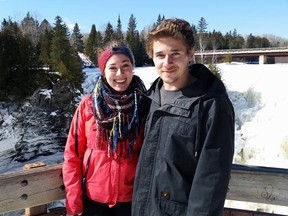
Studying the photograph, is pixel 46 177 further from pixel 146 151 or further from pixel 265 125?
pixel 265 125

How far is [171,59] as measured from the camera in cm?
187

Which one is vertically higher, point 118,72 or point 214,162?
point 118,72

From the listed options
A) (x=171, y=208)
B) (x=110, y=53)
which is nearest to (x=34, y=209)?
(x=171, y=208)

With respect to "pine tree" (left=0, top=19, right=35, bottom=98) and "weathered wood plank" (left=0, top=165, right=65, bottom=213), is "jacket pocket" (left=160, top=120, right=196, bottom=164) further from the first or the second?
"pine tree" (left=0, top=19, right=35, bottom=98)

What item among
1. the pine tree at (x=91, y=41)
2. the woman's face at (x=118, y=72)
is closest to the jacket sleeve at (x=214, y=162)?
the woman's face at (x=118, y=72)

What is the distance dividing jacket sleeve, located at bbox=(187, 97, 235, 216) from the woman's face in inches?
30.8

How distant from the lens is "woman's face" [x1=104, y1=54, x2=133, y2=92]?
2.25m

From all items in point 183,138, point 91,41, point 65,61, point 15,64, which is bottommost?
point 183,138

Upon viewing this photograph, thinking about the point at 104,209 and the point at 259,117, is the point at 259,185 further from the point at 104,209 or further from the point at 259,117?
the point at 259,117

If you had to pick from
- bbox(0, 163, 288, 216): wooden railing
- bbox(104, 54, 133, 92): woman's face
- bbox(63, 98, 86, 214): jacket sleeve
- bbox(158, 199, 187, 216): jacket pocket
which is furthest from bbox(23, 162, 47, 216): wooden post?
bbox(158, 199, 187, 216): jacket pocket

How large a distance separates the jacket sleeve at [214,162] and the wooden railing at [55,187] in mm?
808

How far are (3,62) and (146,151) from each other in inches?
706

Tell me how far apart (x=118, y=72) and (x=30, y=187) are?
106 cm

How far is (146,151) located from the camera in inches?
76.0
